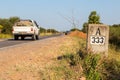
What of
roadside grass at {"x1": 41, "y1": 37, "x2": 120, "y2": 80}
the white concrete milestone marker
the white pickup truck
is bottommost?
the white pickup truck

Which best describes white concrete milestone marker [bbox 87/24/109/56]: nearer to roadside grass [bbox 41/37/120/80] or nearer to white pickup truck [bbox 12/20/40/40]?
roadside grass [bbox 41/37/120/80]

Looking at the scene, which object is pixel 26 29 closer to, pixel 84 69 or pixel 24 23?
pixel 24 23

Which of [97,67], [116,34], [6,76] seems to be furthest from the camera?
[116,34]

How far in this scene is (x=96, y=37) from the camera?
1287 centimetres

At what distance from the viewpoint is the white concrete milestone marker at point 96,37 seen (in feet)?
41.9

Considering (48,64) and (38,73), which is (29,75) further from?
(48,64)

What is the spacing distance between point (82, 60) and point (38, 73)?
70.4 inches

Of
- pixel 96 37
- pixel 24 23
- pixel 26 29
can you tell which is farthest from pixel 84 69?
pixel 24 23

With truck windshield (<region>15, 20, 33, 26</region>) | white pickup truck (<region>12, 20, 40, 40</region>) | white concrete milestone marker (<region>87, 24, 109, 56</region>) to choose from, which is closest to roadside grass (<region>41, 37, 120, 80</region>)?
white concrete milestone marker (<region>87, 24, 109, 56</region>)

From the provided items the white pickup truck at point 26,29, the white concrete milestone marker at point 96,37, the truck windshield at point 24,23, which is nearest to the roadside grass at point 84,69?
the white concrete milestone marker at point 96,37

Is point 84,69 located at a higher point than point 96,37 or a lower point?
lower

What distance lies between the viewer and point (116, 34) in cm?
3844

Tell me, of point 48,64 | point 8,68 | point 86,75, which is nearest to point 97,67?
point 86,75

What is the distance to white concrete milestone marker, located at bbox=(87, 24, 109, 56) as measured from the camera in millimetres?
12766
